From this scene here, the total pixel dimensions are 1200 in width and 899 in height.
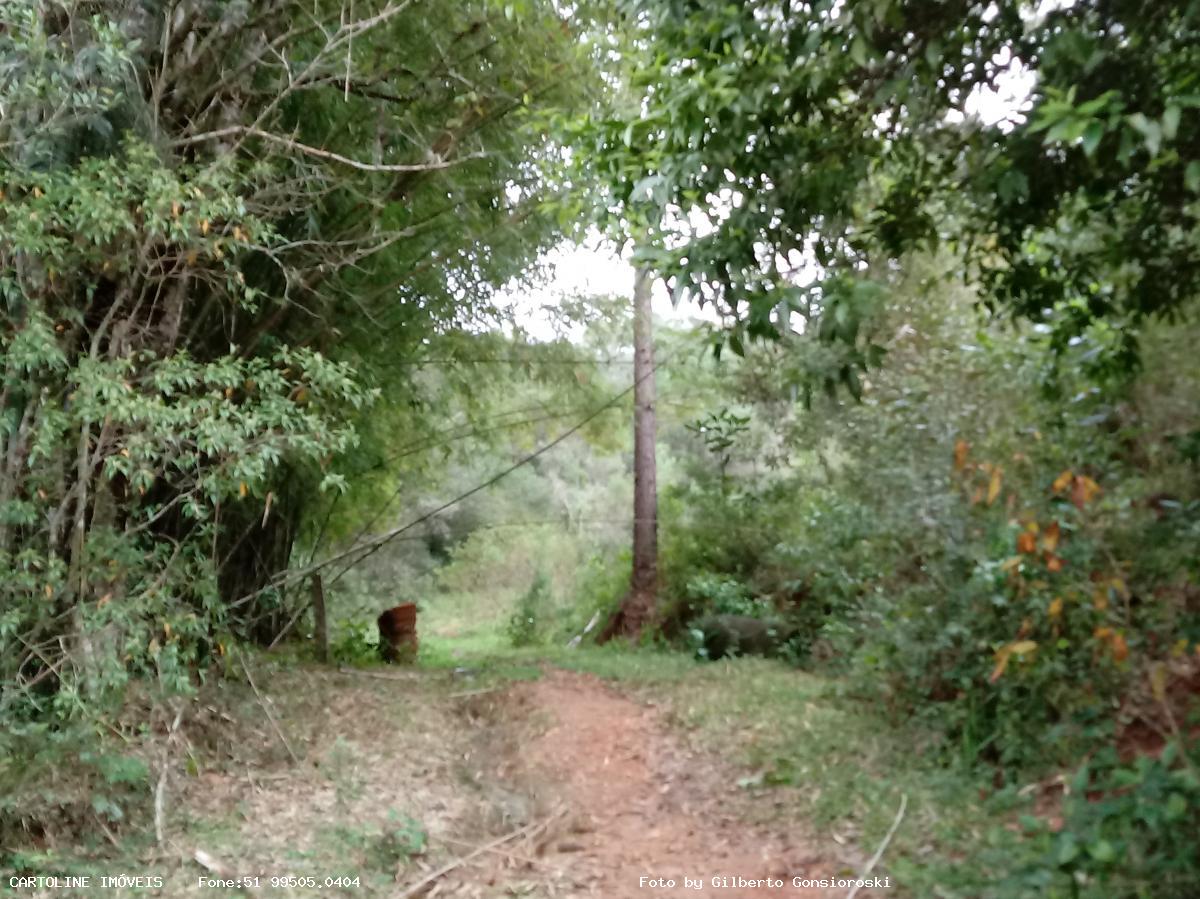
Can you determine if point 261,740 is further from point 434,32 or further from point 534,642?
point 534,642

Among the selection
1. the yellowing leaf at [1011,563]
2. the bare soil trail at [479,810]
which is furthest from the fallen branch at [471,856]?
the yellowing leaf at [1011,563]

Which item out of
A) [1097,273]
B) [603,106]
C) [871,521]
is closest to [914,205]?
[1097,273]

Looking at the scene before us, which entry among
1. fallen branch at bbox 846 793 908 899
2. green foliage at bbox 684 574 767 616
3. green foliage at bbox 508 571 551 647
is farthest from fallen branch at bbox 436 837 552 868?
green foliage at bbox 508 571 551 647

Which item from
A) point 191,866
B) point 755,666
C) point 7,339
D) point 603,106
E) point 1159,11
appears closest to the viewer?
point 1159,11

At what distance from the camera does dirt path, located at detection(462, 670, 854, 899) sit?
13.8 ft

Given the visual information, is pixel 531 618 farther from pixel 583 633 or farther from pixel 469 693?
pixel 469 693

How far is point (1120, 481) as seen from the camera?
163 inches

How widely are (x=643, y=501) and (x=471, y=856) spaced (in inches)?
311

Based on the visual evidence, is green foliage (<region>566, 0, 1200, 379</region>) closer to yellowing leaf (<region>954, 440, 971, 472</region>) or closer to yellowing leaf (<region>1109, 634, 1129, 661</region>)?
yellowing leaf (<region>954, 440, 971, 472</region>)

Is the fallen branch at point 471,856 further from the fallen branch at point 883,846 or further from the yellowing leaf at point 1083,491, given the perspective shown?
the yellowing leaf at point 1083,491

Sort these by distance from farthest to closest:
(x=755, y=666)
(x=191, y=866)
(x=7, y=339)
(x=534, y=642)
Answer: (x=534, y=642) < (x=755, y=666) < (x=7, y=339) < (x=191, y=866)

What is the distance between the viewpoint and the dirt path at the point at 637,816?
13.8ft

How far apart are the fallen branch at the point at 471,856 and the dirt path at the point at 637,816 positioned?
0.09 metres

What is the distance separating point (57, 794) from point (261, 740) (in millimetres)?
1530
